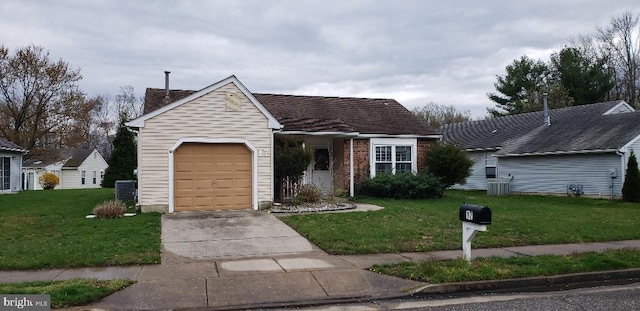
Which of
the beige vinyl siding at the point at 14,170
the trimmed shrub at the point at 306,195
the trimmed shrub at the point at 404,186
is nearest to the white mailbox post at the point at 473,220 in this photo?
the trimmed shrub at the point at 306,195

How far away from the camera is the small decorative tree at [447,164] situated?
20109mm

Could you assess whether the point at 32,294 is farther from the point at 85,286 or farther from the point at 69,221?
the point at 69,221

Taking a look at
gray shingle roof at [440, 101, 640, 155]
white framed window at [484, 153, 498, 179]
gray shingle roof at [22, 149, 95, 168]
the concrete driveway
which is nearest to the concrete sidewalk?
the concrete driveway

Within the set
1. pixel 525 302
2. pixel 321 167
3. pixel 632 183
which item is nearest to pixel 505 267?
pixel 525 302

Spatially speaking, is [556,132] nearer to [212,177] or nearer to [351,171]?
[351,171]

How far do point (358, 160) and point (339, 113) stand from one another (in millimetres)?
2849

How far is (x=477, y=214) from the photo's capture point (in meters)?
7.45

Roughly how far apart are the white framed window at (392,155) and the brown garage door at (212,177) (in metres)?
6.96

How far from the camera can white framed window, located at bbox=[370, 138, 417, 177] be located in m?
Result: 20.8

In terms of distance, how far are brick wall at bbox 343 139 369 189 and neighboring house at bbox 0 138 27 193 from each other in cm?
1878

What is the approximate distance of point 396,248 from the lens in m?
9.43

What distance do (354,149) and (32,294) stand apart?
1528cm

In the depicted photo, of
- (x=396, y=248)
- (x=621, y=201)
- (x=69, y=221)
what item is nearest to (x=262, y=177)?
(x=69, y=221)

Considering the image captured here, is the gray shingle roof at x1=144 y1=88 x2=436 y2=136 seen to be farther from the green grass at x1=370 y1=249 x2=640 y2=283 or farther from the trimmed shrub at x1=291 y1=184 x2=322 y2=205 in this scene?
the green grass at x1=370 y1=249 x2=640 y2=283
